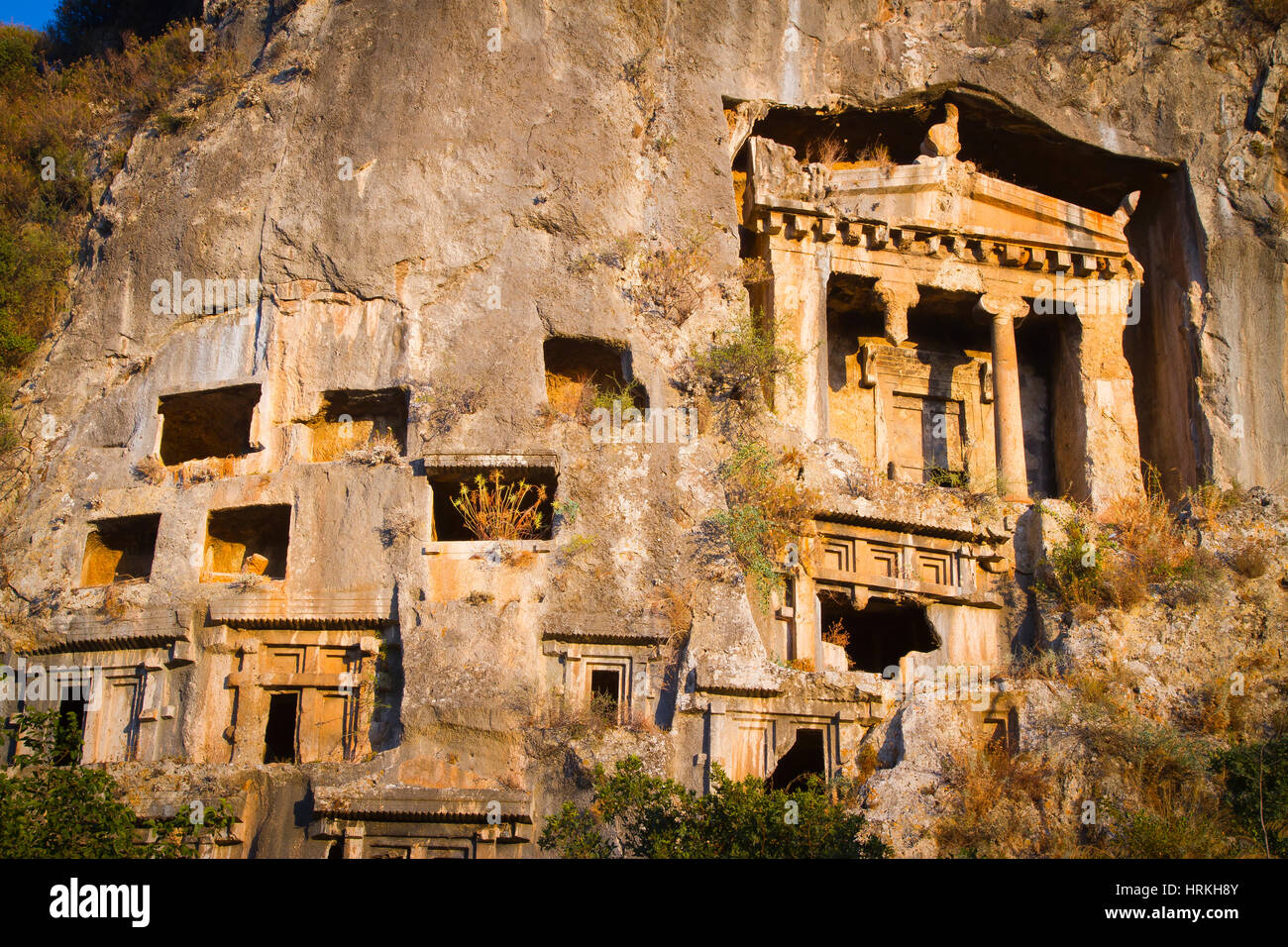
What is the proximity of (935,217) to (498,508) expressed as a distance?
8627 mm

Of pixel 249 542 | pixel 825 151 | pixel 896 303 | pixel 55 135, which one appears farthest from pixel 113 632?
pixel 825 151

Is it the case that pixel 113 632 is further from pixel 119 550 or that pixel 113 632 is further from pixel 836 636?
pixel 836 636

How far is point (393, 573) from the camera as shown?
1478 cm

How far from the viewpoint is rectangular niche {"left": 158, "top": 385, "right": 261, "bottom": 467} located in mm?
16672

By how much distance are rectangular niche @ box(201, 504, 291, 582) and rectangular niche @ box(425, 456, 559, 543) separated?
6.20 ft

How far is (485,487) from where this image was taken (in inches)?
608

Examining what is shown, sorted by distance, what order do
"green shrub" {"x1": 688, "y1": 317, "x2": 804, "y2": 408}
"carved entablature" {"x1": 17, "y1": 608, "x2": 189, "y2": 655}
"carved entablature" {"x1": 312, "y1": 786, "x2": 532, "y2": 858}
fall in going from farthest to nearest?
1. "green shrub" {"x1": 688, "y1": 317, "x2": 804, "y2": 408}
2. "carved entablature" {"x1": 17, "y1": 608, "x2": 189, "y2": 655}
3. "carved entablature" {"x1": 312, "y1": 786, "x2": 532, "y2": 858}

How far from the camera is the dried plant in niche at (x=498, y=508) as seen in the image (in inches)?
592

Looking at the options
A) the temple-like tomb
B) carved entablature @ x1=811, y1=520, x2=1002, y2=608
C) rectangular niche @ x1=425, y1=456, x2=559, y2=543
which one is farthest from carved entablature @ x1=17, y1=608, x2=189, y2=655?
the temple-like tomb

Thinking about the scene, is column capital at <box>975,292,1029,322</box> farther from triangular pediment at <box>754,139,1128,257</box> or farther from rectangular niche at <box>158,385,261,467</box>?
rectangular niche at <box>158,385,261,467</box>

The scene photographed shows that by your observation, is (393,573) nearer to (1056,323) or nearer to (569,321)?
(569,321)
